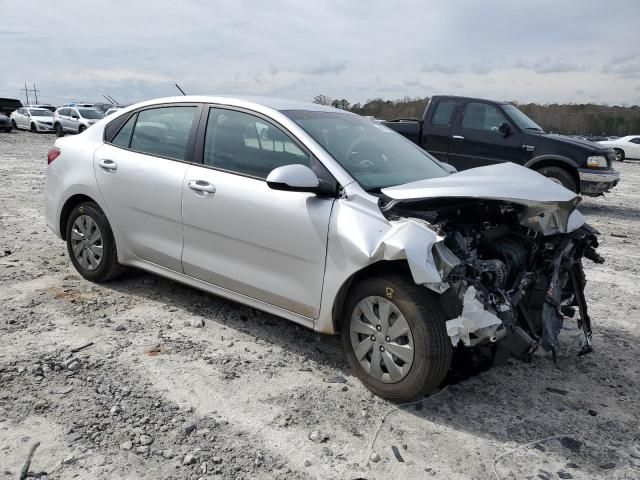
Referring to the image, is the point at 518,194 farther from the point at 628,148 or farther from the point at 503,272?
the point at 628,148

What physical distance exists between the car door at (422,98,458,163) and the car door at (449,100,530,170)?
119mm

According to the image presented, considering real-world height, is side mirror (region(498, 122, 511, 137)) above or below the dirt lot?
above

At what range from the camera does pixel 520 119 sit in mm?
10438

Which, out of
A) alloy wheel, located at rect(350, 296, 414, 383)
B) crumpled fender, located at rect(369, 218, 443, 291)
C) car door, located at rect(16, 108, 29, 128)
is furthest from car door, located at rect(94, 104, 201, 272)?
car door, located at rect(16, 108, 29, 128)

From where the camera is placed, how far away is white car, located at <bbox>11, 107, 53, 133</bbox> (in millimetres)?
30000

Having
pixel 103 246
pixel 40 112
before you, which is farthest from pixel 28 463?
pixel 40 112

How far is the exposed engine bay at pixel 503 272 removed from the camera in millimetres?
3057

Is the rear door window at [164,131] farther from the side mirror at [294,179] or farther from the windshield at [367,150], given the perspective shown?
the side mirror at [294,179]

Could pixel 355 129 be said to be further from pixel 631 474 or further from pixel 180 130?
pixel 631 474

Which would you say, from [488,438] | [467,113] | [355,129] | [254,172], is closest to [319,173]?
[254,172]

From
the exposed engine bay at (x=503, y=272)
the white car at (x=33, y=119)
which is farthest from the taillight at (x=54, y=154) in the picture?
the white car at (x=33, y=119)

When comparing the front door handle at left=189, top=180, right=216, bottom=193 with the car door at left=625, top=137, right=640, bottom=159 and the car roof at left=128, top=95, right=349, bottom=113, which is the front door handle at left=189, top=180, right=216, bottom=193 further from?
the car door at left=625, top=137, right=640, bottom=159

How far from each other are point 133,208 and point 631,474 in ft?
12.3

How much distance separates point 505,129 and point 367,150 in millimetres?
6975
